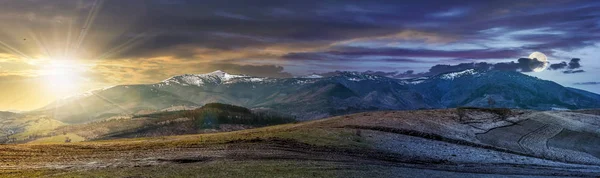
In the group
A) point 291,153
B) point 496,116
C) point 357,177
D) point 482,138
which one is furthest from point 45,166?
point 496,116

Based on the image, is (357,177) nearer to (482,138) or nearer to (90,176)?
(90,176)

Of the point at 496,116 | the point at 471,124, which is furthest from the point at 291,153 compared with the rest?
the point at 496,116

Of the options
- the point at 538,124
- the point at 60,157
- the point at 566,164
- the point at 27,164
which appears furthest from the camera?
the point at 538,124

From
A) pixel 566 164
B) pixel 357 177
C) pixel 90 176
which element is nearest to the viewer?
pixel 90 176

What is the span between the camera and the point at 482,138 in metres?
94.4

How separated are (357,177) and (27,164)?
34939 millimetres

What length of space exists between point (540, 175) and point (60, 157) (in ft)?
187

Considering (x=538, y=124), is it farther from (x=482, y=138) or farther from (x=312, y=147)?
(x=312, y=147)

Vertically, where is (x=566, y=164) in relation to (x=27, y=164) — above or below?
below

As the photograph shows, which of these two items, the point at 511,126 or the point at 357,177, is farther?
the point at 511,126

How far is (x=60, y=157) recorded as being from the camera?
5553cm

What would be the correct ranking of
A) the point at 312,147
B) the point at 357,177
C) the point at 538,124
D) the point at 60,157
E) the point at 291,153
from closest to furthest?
the point at 357,177 → the point at 60,157 → the point at 291,153 → the point at 312,147 → the point at 538,124

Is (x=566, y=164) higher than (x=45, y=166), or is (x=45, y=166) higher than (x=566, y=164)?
(x=45, y=166)

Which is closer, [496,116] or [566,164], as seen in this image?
[566,164]
